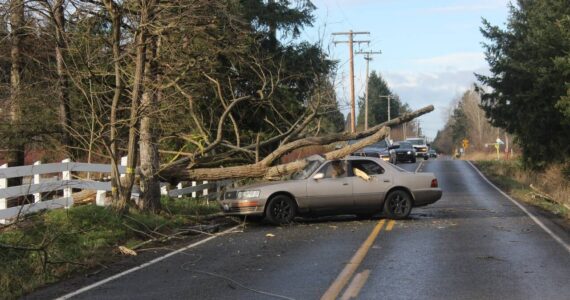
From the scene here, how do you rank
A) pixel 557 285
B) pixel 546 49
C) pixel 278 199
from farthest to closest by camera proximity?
pixel 546 49 < pixel 278 199 < pixel 557 285

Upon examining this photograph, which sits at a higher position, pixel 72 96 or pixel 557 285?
pixel 72 96

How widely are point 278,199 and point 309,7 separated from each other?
12686 millimetres

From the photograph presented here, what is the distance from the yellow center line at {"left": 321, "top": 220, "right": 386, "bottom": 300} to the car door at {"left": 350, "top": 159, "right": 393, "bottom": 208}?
233 centimetres

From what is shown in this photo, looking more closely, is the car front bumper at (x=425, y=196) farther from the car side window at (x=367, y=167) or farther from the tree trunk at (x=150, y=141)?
the tree trunk at (x=150, y=141)

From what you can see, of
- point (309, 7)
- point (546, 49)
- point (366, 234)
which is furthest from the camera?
point (546, 49)

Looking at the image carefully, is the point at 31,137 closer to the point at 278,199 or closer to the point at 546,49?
the point at 278,199

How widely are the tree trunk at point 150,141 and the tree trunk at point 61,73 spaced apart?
1.76 m

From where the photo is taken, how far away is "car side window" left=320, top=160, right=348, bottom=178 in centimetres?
1456

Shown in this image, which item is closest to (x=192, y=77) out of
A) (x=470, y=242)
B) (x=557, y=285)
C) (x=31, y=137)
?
(x=31, y=137)

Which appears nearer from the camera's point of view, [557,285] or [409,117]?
[557,285]

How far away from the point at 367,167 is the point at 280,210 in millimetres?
2417

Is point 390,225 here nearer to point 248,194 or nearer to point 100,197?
point 248,194

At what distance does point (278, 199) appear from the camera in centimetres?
1406

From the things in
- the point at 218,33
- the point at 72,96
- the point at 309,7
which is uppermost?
the point at 309,7
